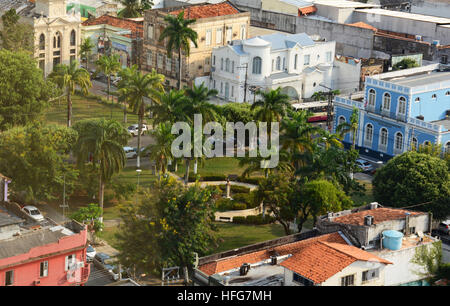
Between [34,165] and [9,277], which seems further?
[34,165]

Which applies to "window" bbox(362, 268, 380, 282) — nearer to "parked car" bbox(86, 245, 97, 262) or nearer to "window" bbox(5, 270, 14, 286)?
"parked car" bbox(86, 245, 97, 262)

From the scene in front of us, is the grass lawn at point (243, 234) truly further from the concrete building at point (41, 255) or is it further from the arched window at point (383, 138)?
the arched window at point (383, 138)

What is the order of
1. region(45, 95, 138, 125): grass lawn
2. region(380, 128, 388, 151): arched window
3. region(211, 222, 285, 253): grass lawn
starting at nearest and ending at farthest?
1. region(211, 222, 285, 253): grass lawn
2. region(380, 128, 388, 151): arched window
3. region(45, 95, 138, 125): grass lawn

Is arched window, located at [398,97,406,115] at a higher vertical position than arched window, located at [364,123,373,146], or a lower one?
higher

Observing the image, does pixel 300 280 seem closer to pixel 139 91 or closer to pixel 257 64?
pixel 139 91

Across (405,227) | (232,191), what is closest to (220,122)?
(232,191)

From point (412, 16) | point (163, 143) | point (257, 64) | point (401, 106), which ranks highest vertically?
point (412, 16)

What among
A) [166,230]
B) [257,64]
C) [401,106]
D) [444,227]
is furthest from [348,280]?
[257,64]

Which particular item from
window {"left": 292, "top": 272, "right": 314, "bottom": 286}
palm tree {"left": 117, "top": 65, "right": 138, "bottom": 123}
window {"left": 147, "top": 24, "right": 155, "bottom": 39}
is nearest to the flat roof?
window {"left": 147, "top": 24, "right": 155, "bottom": 39}
